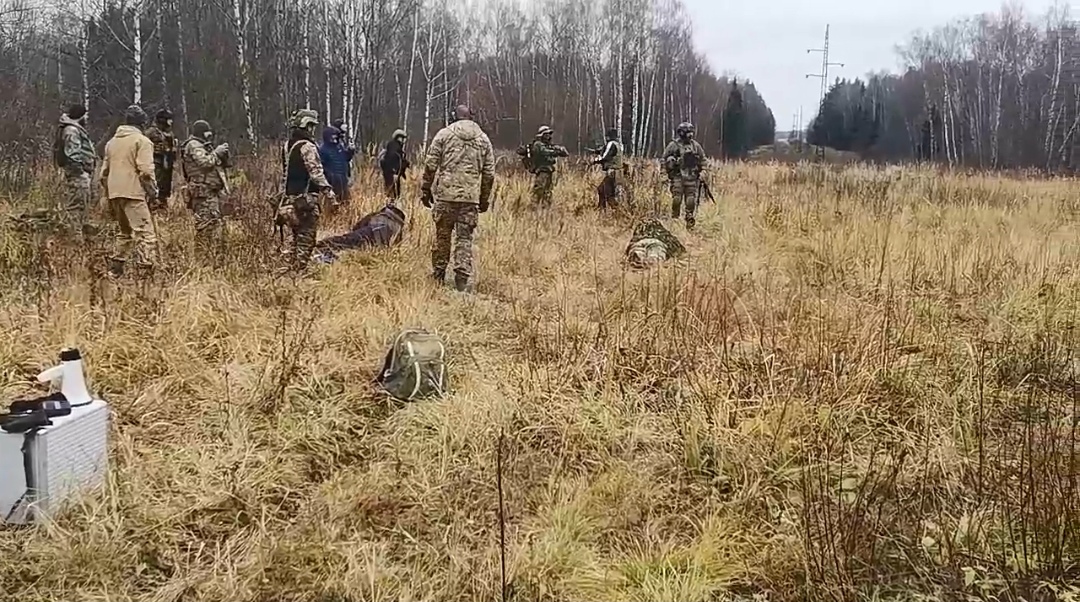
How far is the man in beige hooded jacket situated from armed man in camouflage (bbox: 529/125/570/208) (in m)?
5.76

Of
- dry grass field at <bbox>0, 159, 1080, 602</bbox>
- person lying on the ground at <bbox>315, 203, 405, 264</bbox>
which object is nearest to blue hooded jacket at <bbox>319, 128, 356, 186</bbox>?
person lying on the ground at <bbox>315, 203, 405, 264</bbox>

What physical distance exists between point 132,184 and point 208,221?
1.11 meters

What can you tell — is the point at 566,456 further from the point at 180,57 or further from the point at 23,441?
the point at 180,57

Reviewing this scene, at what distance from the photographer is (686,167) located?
10.0 meters

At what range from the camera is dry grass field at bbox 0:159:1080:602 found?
2.58m

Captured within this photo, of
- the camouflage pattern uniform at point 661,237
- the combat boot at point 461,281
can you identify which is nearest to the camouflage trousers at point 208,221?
the combat boot at point 461,281

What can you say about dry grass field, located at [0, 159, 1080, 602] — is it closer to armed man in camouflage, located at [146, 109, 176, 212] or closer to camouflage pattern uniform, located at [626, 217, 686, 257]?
camouflage pattern uniform, located at [626, 217, 686, 257]

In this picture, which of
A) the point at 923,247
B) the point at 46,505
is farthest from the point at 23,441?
the point at 923,247

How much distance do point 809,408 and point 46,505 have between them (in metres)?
3.25

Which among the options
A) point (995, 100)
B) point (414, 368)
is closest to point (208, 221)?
point (414, 368)

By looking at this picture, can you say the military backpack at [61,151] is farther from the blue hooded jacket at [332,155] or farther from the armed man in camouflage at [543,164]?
the armed man in camouflage at [543,164]

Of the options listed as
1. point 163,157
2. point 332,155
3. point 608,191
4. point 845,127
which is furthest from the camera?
point 845,127

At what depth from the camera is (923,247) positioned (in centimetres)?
763

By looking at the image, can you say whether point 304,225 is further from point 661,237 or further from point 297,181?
point 661,237
